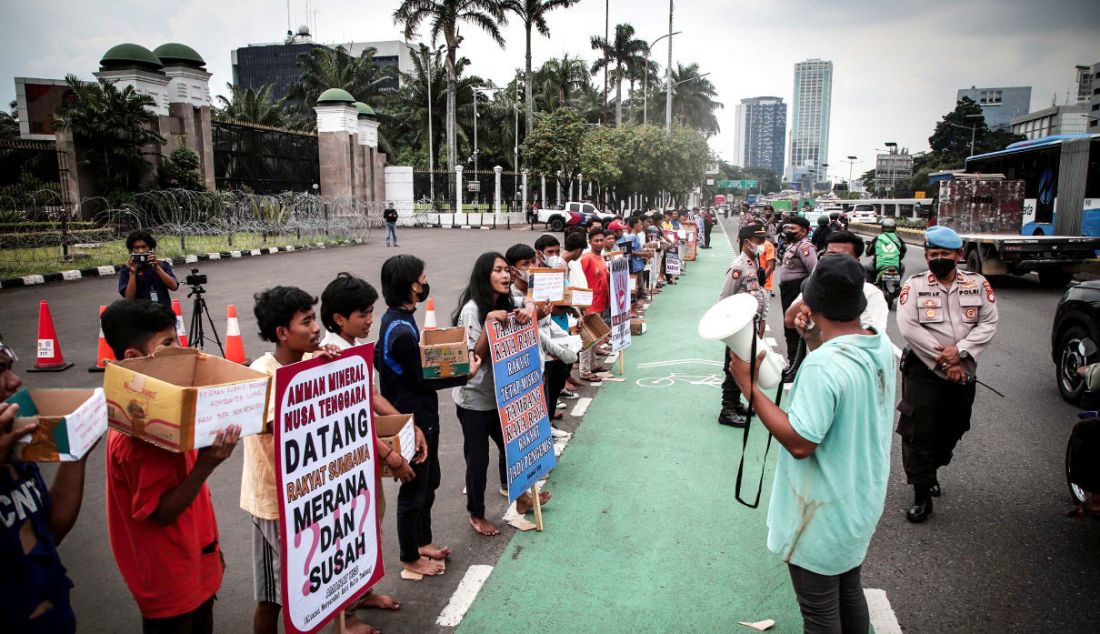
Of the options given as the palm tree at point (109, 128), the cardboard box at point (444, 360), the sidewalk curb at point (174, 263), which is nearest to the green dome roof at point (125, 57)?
the palm tree at point (109, 128)

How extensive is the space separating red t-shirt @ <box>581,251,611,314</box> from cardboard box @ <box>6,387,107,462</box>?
6114 millimetres

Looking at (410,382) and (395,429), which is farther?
(410,382)

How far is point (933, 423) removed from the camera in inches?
172

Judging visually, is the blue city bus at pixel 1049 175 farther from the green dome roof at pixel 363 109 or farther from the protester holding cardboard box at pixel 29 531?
the green dome roof at pixel 363 109

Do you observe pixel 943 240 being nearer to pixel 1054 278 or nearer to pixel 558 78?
pixel 1054 278

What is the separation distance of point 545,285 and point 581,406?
1.78 meters

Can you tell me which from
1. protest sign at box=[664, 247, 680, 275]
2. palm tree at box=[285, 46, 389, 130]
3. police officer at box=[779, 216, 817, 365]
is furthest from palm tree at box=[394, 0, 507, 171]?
police officer at box=[779, 216, 817, 365]

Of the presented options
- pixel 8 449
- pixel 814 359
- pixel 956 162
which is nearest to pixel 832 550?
pixel 814 359

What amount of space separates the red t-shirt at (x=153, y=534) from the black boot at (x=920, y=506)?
13.5ft

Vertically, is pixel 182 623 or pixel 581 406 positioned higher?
pixel 182 623

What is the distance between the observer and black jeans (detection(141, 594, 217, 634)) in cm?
243

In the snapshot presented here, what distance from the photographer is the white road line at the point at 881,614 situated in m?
3.35

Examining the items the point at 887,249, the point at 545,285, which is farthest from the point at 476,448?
the point at 887,249

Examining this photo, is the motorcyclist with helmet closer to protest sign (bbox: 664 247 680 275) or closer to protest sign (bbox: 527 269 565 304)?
protest sign (bbox: 664 247 680 275)
